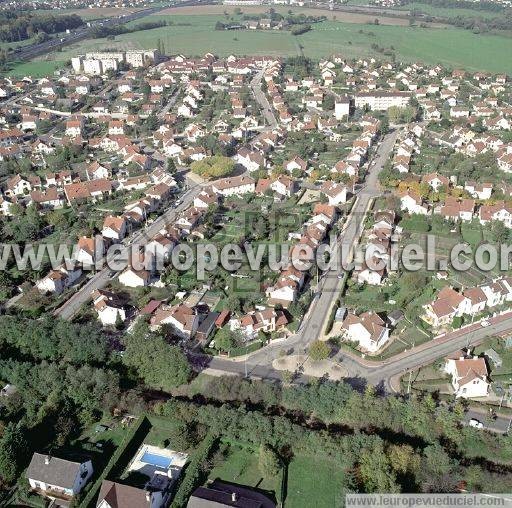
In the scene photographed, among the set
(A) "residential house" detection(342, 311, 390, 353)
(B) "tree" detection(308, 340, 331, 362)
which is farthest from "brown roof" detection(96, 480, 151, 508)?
(A) "residential house" detection(342, 311, 390, 353)

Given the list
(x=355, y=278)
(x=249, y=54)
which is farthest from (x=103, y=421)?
(x=249, y=54)

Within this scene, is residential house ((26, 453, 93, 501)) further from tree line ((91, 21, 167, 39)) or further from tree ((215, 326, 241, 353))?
tree line ((91, 21, 167, 39))

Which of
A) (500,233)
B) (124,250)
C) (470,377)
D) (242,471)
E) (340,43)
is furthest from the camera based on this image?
(340,43)

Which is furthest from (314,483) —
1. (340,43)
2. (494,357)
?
(340,43)

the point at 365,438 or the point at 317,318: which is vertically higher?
the point at 365,438

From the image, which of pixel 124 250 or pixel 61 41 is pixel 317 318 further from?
pixel 61 41

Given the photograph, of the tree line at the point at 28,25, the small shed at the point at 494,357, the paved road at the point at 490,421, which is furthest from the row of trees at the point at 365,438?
the tree line at the point at 28,25

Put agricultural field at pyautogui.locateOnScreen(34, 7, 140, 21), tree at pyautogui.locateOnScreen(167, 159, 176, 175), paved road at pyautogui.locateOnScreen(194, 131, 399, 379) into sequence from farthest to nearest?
agricultural field at pyautogui.locateOnScreen(34, 7, 140, 21)
tree at pyautogui.locateOnScreen(167, 159, 176, 175)
paved road at pyautogui.locateOnScreen(194, 131, 399, 379)

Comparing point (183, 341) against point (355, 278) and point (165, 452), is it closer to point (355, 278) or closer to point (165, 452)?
point (165, 452)
